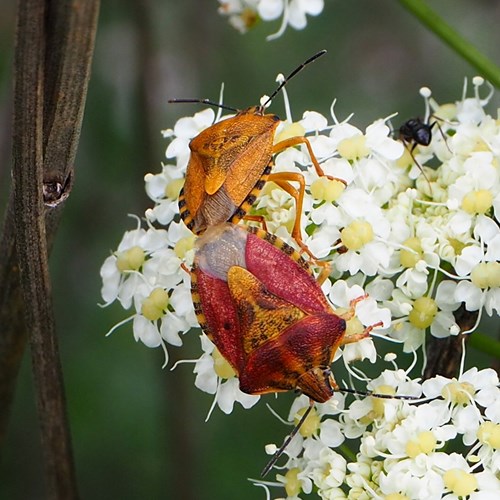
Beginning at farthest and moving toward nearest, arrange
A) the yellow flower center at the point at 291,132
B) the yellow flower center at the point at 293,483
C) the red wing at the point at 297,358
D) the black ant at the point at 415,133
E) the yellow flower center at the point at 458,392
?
the black ant at the point at 415,133 < the yellow flower center at the point at 291,132 < the yellow flower center at the point at 293,483 < the yellow flower center at the point at 458,392 < the red wing at the point at 297,358

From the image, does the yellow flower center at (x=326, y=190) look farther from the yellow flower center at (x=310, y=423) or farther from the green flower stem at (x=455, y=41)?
the green flower stem at (x=455, y=41)

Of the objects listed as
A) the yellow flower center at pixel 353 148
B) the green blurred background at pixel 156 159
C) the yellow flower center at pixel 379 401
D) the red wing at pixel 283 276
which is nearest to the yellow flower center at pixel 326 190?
the yellow flower center at pixel 353 148

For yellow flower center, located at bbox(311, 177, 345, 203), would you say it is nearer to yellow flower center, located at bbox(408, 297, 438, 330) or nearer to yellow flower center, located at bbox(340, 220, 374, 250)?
yellow flower center, located at bbox(340, 220, 374, 250)

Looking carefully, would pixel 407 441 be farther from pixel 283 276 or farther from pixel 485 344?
pixel 283 276

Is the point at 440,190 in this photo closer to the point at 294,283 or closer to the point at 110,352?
the point at 294,283

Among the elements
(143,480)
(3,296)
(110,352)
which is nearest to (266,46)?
(110,352)

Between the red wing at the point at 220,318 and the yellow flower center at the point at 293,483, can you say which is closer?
the red wing at the point at 220,318

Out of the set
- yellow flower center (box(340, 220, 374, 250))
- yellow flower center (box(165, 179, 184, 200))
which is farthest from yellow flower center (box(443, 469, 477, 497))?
yellow flower center (box(165, 179, 184, 200))
